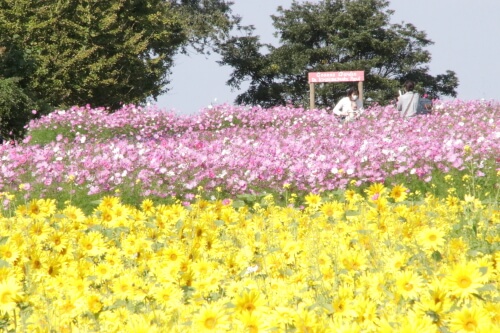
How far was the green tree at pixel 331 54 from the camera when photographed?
40625 mm

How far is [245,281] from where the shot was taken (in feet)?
12.3

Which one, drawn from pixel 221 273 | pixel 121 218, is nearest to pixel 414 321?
pixel 221 273

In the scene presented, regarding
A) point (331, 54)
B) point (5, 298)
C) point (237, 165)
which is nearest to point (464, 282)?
point (5, 298)

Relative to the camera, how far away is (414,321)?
2.25 metres

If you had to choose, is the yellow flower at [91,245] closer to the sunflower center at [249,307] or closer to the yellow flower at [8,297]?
the yellow flower at [8,297]

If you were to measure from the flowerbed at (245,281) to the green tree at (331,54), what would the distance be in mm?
34684

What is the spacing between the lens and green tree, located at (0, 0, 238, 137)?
103ft

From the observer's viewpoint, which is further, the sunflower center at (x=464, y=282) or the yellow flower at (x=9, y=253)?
the yellow flower at (x=9, y=253)

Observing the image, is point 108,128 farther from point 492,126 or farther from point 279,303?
point 279,303

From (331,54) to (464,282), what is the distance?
39.5 metres

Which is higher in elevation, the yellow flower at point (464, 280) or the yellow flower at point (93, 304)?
A: the yellow flower at point (464, 280)

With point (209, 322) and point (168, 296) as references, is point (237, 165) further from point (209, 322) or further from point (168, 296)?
point (209, 322)

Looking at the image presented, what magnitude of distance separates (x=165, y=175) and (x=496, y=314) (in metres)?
8.54

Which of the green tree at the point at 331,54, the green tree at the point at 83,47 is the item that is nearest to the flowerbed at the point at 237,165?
the green tree at the point at 83,47
